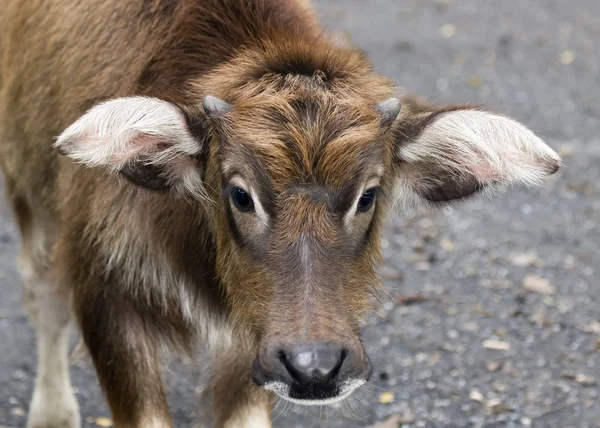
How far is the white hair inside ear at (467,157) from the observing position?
4.43 meters

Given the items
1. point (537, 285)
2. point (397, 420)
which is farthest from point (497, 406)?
point (537, 285)

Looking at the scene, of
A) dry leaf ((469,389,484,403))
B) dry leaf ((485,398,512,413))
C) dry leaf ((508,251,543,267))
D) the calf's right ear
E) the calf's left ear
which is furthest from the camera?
dry leaf ((508,251,543,267))

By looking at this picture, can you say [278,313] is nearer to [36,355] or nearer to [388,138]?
[388,138]

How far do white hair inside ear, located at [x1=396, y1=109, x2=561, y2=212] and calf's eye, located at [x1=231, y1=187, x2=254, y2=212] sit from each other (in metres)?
0.81

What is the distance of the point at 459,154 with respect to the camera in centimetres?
457

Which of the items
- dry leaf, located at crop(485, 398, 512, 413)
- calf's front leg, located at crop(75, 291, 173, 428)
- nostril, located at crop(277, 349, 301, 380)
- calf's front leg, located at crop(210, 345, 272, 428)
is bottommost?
dry leaf, located at crop(485, 398, 512, 413)

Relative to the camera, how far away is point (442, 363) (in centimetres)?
702

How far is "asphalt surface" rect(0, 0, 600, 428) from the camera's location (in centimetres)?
650

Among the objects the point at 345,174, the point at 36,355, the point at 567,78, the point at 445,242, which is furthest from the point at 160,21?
the point at 567,78

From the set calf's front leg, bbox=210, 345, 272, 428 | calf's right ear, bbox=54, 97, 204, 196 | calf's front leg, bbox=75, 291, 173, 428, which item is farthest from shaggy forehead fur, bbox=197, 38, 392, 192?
calf's front leg, bbox=210, 345, 272, 428

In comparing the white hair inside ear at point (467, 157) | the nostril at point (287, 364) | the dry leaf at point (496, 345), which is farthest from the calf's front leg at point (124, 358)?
the dry leaf at point (496, 345)

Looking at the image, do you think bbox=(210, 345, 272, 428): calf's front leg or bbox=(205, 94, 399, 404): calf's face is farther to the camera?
bbox=(210, 345, 272, 428): calf's front leg

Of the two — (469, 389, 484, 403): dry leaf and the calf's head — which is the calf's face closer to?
the calf's head

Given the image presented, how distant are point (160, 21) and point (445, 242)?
4303 mm
